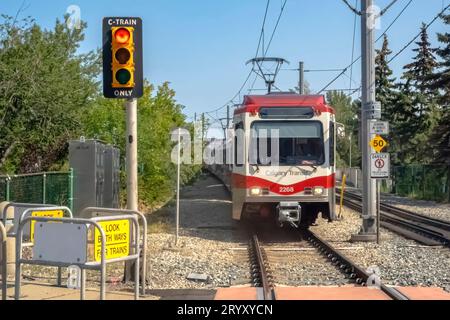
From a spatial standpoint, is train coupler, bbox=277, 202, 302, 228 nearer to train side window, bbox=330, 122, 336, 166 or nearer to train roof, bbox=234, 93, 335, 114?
train side window, bbox=330, 122, 336, 166

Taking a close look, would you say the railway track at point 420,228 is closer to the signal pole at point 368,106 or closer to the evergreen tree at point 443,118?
the signal pole at point 368,106

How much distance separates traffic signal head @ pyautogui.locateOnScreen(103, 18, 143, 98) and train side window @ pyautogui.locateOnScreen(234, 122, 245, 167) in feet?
20.3

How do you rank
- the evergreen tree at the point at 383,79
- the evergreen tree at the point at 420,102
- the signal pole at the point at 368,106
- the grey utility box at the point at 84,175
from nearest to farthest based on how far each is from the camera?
the grey utility box at the point at 84,175 < the signal pole at the point at 368,106 < the evergreen tree at the point at 420,102 < the evergreen tree at the point at 383,79

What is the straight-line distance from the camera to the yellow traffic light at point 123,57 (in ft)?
30.7

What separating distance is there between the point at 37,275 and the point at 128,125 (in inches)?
108

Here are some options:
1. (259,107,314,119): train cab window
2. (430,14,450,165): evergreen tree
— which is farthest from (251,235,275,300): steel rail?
(430,14,450,165): evergreen tree

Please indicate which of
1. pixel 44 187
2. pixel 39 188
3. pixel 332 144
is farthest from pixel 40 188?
pixel 332 144

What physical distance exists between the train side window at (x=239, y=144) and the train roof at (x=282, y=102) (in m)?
0.40

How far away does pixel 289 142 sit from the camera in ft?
50.8

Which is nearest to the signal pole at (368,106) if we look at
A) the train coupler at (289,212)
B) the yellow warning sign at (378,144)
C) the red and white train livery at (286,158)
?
the yellow warning sign at (378,144)

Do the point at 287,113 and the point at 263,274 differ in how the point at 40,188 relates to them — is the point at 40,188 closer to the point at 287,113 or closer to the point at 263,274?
the point at 287,113

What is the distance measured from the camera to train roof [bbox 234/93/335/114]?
15375 mm

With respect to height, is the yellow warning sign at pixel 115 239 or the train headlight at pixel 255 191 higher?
the train headlight at pixel 255 191

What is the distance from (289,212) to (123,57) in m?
7.02
